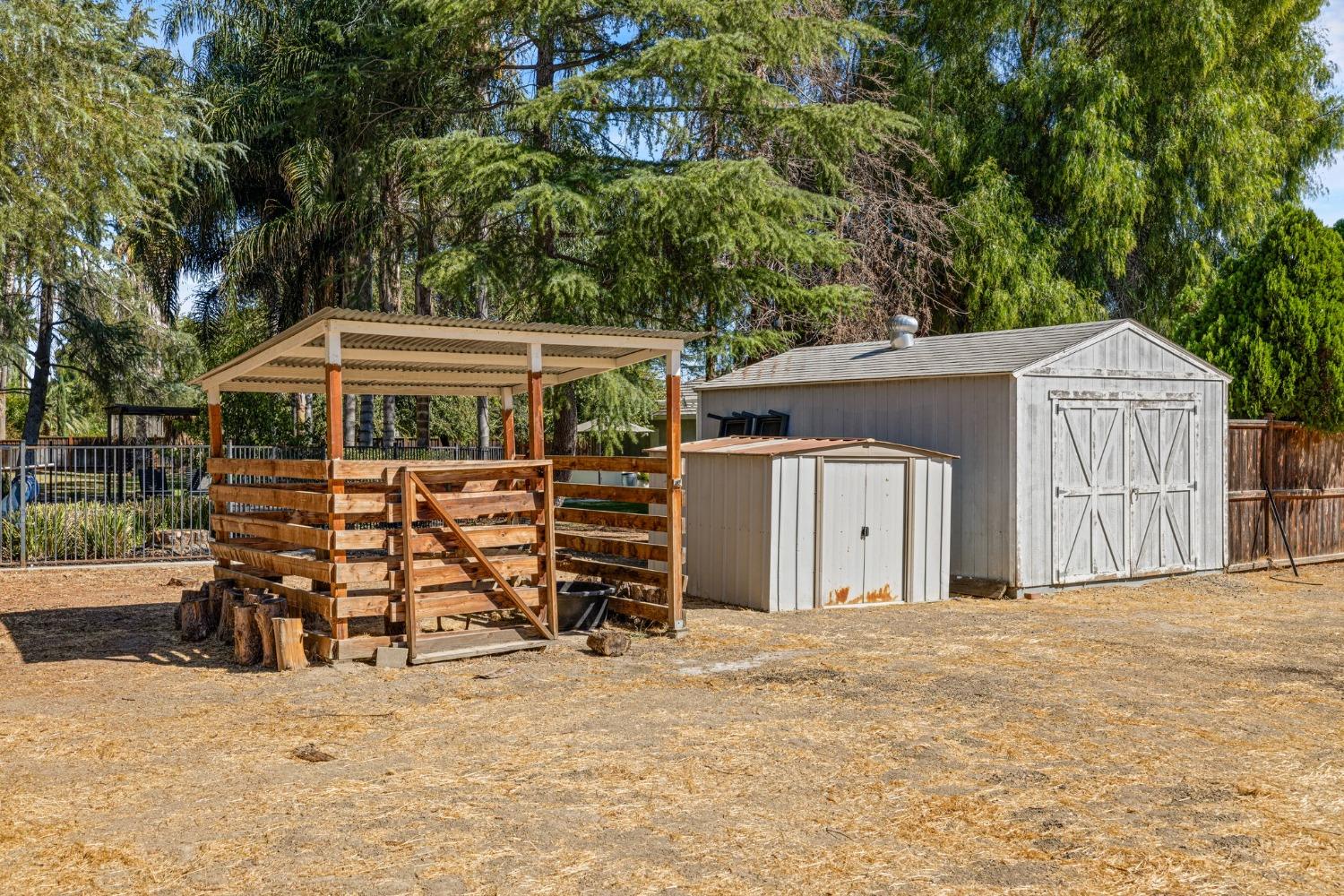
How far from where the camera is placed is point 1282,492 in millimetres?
15703

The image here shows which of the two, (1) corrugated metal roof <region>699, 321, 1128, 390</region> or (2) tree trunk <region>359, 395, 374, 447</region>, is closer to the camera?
(1) corrugated metal roof <region>699, 321, 1128, 390</region>

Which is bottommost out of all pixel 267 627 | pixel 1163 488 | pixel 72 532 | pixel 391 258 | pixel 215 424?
pixel 267 627

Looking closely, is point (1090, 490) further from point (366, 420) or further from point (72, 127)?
point (366, 420)

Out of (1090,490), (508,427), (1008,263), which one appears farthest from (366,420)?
(1090,490)

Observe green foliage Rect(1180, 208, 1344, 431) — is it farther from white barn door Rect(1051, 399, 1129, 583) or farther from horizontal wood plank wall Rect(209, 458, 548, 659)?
horizontal wood plank wall Rect(209, 458, 548, 659)

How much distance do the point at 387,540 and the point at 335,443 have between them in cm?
83

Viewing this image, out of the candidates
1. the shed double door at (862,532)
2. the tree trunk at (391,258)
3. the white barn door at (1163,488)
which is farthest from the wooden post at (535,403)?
the tree trunk at (391,258)

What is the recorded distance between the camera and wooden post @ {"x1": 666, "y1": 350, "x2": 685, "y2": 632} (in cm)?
981

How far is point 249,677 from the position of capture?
8.27 metres

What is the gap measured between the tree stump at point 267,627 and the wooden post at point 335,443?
1.48 ft

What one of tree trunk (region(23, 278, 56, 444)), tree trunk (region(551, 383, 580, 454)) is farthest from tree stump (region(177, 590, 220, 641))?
tree trunk (region(23, 278, 56, 444))

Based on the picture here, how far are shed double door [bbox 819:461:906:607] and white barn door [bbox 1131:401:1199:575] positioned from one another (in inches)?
135

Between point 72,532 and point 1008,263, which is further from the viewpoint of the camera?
point 1008,263

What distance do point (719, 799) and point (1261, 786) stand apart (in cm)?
266
